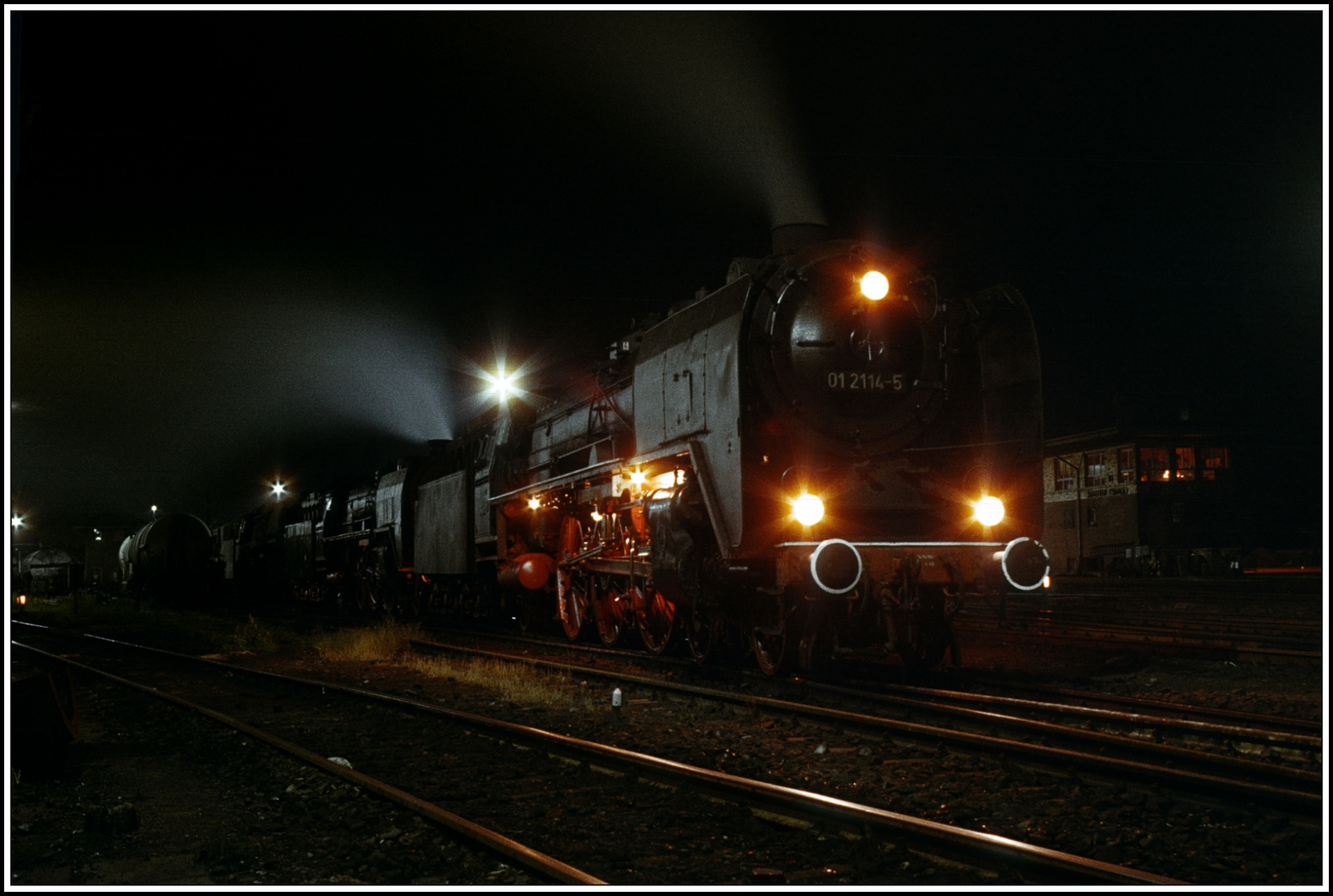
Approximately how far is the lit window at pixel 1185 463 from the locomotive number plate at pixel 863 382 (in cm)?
3298

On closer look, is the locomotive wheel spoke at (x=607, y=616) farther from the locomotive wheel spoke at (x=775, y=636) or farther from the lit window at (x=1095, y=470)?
the lit window at (x=1095, y=470)

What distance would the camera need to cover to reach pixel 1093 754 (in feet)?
19.1

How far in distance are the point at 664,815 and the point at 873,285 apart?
5.07 meters

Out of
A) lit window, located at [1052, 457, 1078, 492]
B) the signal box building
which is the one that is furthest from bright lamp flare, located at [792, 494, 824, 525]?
lit window, located at [1052, 457, 1078, 492]

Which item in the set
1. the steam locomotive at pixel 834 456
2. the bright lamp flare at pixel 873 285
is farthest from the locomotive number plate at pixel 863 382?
the bright lamp flare at pixel 873 285

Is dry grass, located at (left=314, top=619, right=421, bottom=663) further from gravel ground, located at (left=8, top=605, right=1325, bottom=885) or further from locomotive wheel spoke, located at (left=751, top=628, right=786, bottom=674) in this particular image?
locomotive wheel spoke, located at (left=751, top=628, right=786, bottom=674)

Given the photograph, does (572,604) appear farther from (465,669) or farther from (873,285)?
(873,285)

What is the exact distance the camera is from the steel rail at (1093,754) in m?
4.79

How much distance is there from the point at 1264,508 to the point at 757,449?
119 ft

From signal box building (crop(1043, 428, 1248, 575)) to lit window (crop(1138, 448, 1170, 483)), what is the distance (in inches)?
1.2

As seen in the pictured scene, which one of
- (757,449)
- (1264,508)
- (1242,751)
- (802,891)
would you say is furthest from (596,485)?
(1264,508)

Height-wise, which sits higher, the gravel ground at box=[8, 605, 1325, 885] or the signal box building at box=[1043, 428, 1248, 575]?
the signal box building at box=[1043, 428, 1248, 575]

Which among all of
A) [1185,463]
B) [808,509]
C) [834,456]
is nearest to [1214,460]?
[1185,463]

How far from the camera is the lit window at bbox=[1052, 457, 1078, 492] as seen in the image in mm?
40688
